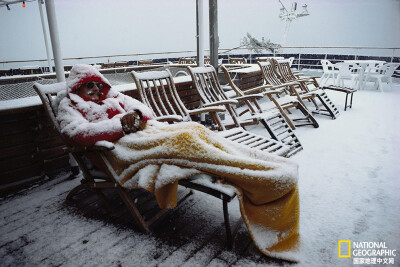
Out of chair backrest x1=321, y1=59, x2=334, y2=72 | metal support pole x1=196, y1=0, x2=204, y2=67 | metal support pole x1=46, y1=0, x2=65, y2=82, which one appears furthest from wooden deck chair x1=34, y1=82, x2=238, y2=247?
chair backrest x1=321, y1=59, x2=334, y2=72

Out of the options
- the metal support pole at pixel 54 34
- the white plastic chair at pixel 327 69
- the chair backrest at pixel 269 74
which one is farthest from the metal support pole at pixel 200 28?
the white plastic chair at pixel 327 69

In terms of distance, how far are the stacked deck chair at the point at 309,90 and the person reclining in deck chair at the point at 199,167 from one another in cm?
362

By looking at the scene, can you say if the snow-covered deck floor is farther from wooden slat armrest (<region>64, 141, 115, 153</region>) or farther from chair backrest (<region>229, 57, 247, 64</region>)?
chair backrest (<region>229, 57, 247, 64</region>)

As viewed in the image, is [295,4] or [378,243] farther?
[295,4]

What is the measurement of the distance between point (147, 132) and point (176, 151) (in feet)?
1.55

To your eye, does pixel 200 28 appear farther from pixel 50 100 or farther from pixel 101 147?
pixel 101 147

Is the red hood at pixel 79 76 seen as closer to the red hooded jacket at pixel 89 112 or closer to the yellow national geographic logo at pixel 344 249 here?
the red hooded jacket at pixel 89 112

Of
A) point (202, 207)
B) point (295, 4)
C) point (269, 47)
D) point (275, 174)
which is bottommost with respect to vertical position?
point (202, 207)

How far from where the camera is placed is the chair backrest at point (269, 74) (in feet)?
16.8

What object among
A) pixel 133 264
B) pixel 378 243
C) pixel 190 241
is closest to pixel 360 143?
pixel 378 243

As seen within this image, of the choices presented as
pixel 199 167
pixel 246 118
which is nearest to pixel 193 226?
pixel 199 167

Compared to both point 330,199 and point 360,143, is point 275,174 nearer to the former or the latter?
point 330,199

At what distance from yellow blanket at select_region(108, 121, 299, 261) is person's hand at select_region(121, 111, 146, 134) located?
0.24 m

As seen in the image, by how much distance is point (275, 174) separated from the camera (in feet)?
4.62
